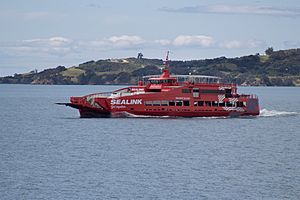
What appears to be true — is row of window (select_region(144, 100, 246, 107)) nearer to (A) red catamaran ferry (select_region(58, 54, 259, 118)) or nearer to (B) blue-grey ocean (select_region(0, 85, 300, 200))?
(A) red catamaran ferry (select_region(58, 54, 259, 118))

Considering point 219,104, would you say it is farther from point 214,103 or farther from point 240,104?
point 240,104

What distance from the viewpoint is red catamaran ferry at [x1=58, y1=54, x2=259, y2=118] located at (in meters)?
102

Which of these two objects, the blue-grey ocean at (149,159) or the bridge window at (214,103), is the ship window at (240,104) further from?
the bridge window at (214,103)

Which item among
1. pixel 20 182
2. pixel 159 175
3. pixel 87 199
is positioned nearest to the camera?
pixel 87 199

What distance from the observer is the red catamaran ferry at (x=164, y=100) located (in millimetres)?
102125

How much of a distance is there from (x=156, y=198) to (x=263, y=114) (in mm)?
70217

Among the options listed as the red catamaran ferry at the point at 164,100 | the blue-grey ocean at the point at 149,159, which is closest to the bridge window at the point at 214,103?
the red catamaran ferry at the point at 164,100

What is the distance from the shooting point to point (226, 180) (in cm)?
5919

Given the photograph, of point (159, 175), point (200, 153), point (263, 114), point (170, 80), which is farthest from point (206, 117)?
point (159, 175)

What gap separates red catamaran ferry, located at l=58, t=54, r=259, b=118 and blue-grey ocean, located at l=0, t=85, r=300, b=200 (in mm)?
1272

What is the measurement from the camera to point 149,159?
69.1 metres

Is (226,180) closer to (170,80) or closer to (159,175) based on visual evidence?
(159,175)

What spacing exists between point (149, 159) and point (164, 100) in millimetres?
33908

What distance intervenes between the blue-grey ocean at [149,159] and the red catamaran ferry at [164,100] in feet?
4.17
